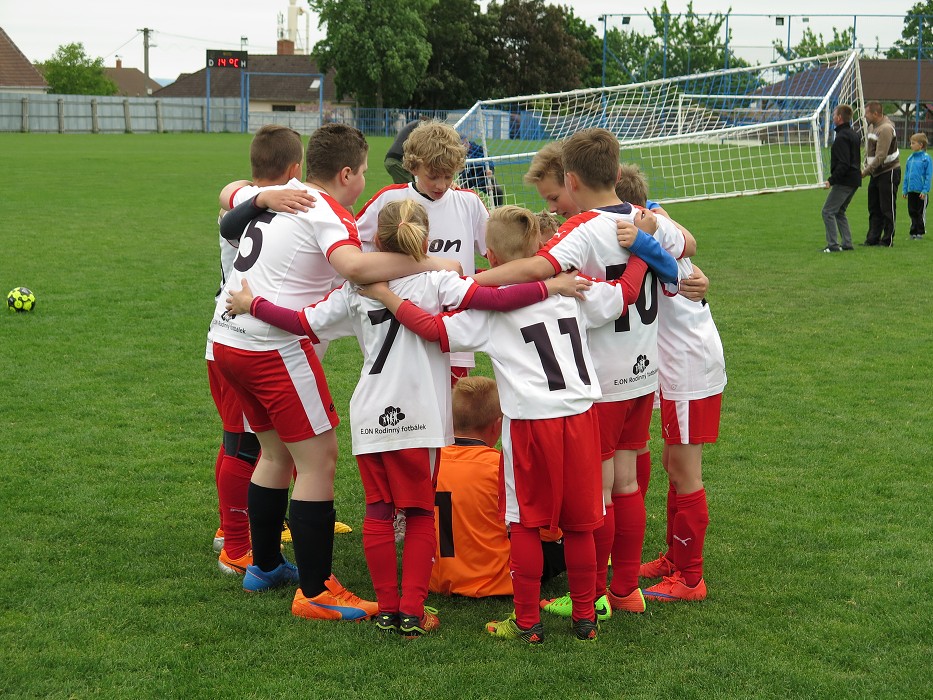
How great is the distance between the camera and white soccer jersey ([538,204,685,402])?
12.2 ft

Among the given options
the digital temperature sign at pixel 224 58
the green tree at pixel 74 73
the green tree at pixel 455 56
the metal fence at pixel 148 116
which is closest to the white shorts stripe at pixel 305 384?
the metal fence at pixel 148 116

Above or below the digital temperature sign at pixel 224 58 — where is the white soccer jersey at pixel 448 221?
below

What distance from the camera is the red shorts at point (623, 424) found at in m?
3.86

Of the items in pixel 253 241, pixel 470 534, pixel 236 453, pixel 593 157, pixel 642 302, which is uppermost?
pixel 593 157

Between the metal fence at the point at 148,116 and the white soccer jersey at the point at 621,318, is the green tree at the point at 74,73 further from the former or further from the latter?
the white soccer jersey at the point at 621,318

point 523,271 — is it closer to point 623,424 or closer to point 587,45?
point 623,424

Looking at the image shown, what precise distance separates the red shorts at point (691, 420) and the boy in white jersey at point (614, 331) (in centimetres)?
13

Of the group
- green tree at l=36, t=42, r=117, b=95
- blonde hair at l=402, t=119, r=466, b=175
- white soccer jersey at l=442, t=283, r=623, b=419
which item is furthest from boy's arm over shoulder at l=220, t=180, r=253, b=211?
green tree at l=36, t=42, r=117, b=95

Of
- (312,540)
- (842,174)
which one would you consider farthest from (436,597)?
(842,174)

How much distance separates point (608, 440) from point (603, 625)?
748 millimetres

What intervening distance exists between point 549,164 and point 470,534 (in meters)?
1.64

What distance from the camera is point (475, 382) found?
4.47m

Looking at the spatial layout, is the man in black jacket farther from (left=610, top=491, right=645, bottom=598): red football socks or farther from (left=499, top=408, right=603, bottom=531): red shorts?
(left=499, top=408, right=603, bottom=531): red shorts

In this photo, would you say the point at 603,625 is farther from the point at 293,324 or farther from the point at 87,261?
the point at 87,261
